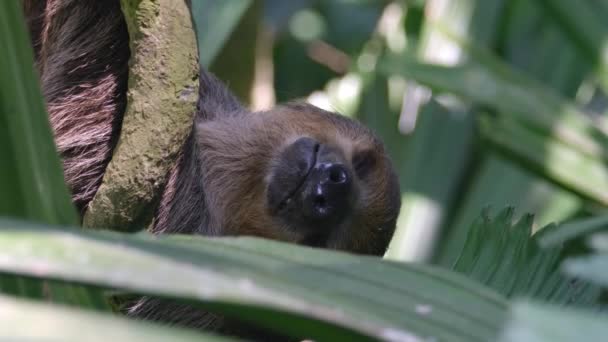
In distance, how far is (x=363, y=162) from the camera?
3.27m

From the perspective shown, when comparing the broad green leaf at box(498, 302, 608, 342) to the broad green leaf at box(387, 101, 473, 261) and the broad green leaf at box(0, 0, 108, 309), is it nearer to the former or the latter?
the broad green leaf at box(0, 0, 108, 309)

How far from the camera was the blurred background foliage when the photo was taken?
3.15 m

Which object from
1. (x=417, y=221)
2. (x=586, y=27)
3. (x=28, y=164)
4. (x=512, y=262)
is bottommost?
(x=417, y=221)

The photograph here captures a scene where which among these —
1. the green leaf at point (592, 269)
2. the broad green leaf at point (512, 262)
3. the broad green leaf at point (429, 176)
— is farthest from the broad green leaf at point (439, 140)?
the green leaf at point (592, 269)

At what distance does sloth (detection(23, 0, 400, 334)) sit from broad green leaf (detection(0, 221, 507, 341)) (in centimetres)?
136

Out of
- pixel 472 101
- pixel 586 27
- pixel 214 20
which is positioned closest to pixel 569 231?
pixel 214 20

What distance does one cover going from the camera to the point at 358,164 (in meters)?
3.26

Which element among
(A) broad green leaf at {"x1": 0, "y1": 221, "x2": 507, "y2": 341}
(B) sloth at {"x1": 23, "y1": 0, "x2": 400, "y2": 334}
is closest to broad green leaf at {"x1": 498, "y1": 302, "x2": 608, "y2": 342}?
(A) broad green leaf at {"x1": 0, "y1": 221, "x2": 507, "y2": 341}

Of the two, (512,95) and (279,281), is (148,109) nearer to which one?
(279,281)

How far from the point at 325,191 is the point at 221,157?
20.4 inches

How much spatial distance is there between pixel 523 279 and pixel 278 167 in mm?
1227

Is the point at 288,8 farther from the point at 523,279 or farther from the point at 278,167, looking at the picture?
the point at 523,279

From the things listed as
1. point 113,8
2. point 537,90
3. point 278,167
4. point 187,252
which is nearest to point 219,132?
point 278,167

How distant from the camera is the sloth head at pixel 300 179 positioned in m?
2.91
